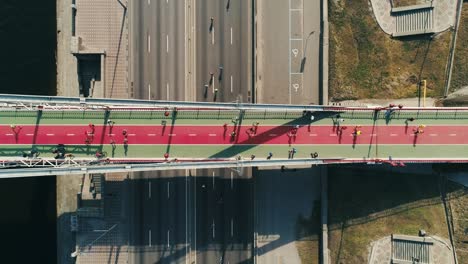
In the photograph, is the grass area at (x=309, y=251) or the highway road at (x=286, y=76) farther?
the highway road at (x=286, y=76)

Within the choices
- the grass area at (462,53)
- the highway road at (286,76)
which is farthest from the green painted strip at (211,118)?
the highway road at (286,76)

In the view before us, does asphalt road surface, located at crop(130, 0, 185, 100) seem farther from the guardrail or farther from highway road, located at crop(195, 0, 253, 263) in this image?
the guardrail

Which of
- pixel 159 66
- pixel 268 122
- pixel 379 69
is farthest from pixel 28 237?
pixel 379 69

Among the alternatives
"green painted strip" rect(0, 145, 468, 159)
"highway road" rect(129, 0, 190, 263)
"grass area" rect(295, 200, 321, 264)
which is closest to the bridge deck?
"green painted strip" rect(0, 145, 468, 159)

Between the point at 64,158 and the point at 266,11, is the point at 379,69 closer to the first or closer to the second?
the point at 266,11

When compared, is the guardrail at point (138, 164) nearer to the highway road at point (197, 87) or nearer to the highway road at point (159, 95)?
the highway road at point (197, 87)
